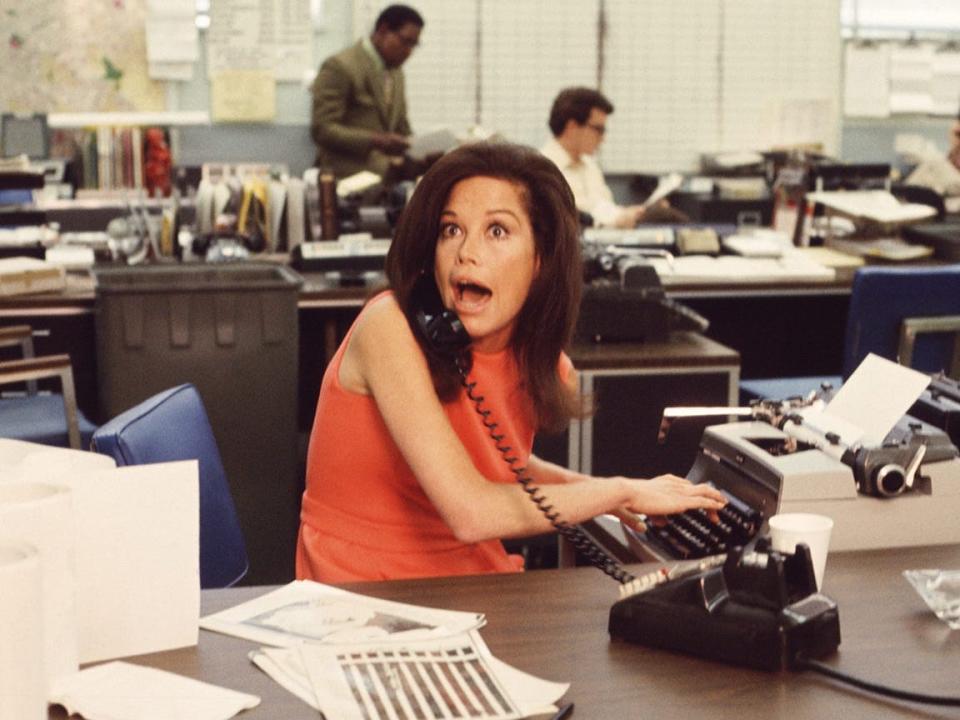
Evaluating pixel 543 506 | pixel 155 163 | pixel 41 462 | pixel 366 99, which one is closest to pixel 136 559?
pixel 41 462

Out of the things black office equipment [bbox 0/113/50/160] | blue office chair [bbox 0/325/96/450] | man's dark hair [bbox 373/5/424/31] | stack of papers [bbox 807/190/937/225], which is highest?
man's dark hair [bbox 373/5/424/31]

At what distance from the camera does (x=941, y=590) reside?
5.41ft

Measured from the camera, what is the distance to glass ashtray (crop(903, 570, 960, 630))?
1.61 metres

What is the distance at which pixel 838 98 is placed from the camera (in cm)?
776

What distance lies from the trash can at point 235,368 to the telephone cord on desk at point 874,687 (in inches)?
91.2

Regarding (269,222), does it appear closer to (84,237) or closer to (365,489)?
(84,237)

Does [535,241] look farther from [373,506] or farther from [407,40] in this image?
[407,40]

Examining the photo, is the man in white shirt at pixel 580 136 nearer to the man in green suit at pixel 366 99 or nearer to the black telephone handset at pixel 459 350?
the man in green suit at pixel 366 99

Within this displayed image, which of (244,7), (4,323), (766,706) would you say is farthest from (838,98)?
(766,706)

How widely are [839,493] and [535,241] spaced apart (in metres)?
0.59

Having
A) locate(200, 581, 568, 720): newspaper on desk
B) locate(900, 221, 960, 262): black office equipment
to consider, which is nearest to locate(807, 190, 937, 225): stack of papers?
locate(900, 221, 960, 262): black office equipment

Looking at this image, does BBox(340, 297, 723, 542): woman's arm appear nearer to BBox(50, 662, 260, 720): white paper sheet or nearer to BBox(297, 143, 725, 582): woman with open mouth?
BBox(297, 143, 725, 582): woman with open mouth

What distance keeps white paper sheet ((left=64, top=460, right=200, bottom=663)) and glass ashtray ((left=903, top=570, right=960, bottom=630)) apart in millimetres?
876

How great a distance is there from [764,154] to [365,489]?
229 inches
